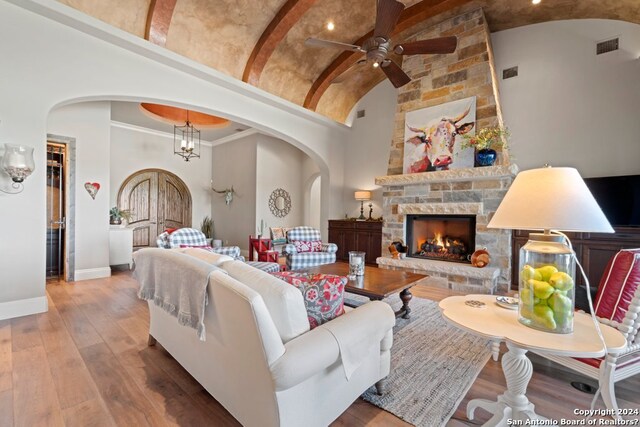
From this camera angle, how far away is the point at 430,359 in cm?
227

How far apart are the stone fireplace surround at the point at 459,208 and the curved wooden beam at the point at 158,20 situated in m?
4.04

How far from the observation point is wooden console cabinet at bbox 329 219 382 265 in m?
5.89

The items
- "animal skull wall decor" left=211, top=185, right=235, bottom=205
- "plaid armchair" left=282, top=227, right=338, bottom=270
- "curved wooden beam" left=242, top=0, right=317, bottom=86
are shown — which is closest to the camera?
"curved wooden beam" left=242, top=0, right=317, bottom=86

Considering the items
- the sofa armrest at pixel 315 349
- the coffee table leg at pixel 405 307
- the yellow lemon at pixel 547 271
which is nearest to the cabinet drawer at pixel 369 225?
the coffee table leg at pixel 405 307

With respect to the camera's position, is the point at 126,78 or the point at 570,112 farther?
the point at 570,112

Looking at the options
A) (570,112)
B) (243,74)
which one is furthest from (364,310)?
(570,112)

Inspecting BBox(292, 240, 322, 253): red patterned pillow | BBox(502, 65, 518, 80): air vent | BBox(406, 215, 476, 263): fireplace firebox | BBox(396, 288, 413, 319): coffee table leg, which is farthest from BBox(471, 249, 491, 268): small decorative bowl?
BBox(502, 65, 518, 80): air vent

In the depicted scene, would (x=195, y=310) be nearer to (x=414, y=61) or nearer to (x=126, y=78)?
(x=126, y=78)

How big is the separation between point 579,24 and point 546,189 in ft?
16.6

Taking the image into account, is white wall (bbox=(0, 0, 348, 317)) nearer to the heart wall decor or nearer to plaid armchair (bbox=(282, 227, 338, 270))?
the heart wall decor

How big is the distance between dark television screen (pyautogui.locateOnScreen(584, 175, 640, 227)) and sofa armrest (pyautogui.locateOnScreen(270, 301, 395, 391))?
13.0ft

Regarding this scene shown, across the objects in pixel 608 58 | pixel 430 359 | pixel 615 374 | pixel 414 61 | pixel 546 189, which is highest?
pixel 414 61

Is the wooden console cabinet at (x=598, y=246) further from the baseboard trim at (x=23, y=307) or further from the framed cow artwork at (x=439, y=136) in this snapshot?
the baseboard trim at (x=23, y=307)

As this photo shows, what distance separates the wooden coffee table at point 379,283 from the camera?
8.41 feet
